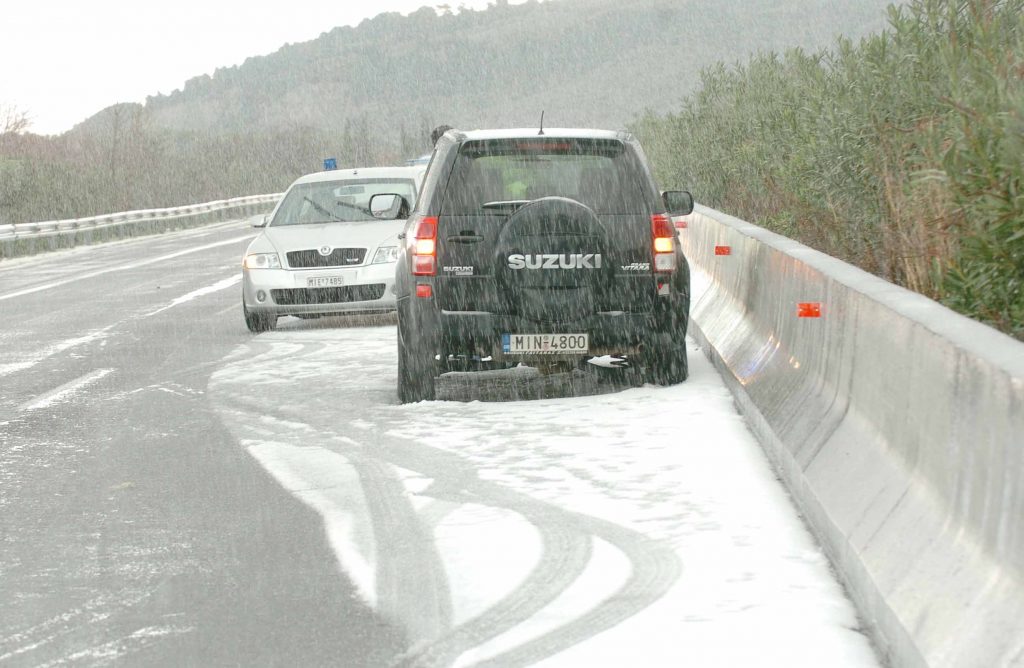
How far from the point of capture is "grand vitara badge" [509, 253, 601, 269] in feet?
32.0

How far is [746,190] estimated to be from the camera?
2195 cm

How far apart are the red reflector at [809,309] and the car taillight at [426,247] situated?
2.98 meters

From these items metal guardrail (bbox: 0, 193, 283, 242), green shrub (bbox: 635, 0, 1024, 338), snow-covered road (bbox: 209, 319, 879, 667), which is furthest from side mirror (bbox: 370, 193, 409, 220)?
metal guardrail (bbox: 0, 193, 283, 242)

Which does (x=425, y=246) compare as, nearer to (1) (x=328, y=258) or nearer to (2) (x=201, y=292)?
(1) (x=328, y=258)

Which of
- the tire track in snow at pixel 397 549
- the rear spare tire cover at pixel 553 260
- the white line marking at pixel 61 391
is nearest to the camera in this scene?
the tire track in snow at pixel 397 549

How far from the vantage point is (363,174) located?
17188mm

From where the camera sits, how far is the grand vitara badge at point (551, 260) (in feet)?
32.0

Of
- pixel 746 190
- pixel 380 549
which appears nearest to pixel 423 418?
pixel 380 549

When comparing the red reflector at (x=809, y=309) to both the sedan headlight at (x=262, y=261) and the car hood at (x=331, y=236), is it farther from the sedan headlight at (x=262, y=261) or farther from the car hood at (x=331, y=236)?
the sedan headlight at (x=262, y=261)

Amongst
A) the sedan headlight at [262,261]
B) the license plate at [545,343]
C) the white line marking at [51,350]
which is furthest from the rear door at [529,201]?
the sedan headlight at [262,261]

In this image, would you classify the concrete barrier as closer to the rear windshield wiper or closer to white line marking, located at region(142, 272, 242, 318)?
the rear windshield wiper

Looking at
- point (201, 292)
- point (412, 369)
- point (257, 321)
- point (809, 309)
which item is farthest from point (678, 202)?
point (201, 292)

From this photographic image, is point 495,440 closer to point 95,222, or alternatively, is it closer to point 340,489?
point 340,489

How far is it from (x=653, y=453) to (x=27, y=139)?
67.2 m
